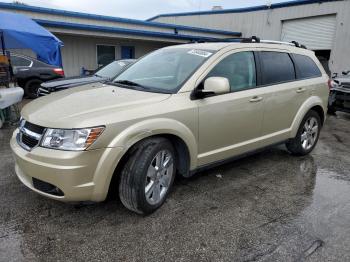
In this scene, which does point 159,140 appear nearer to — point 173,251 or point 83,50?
point 173,251

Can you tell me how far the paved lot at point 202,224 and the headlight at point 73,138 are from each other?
0.82 meters

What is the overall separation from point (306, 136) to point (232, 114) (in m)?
2.08

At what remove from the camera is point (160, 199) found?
3357 millimetres

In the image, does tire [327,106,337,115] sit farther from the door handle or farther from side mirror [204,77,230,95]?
side mirror [204,77,230,95]

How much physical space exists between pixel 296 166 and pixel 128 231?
2.99 m

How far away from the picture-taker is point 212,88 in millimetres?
3361

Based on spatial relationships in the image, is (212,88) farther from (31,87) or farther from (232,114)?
(31,87)

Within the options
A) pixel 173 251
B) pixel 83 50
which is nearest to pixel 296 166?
pixel 173 251

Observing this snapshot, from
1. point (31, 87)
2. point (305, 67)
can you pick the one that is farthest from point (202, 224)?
point (31, 87)

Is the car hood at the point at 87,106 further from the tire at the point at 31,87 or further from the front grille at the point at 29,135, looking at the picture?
the tire at the point at 31,87

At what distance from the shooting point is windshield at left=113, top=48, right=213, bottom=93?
11.8ft

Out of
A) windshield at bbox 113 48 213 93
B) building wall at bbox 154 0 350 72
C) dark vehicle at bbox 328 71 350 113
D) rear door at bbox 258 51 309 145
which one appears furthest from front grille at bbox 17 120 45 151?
building wall at bbox 154 0 350 72

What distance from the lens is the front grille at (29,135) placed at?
114 inches

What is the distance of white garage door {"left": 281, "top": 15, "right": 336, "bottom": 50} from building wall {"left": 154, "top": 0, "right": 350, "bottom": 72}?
0.29 meters
